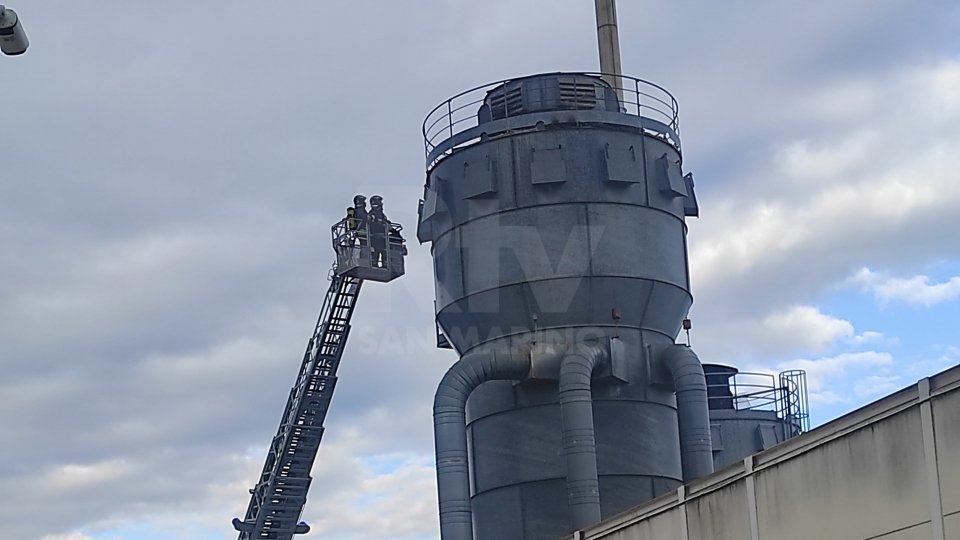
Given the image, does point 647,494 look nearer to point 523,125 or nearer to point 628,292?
point 628,292

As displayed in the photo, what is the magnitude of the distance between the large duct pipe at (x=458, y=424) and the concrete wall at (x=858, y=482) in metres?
11.7

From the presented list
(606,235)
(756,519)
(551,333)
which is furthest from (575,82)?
(756,519)

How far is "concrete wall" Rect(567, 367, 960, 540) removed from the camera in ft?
40.1

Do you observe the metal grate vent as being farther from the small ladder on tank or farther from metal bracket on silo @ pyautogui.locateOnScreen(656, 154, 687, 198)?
the small ladder on tank

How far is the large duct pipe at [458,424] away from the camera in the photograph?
27.3 m

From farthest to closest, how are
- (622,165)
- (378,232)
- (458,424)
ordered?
1. (378,232)
2. (622,165)
3. (458,424)

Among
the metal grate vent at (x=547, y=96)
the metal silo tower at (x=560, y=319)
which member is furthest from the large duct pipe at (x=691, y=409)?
the metal grate vent at (x=547, y=96)

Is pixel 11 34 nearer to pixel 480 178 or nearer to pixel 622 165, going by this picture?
pixel 480 178

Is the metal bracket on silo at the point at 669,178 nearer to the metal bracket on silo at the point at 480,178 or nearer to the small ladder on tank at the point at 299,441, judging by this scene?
the metal bracket on silo at the point at 480,178

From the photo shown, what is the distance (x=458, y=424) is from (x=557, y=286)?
3.36m

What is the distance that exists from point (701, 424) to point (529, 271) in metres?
4.73

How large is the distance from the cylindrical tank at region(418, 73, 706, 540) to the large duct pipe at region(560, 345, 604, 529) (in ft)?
2.42

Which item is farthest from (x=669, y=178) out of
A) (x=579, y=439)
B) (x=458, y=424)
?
(x=458, y=424)

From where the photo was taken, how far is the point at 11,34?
42.3 feet
